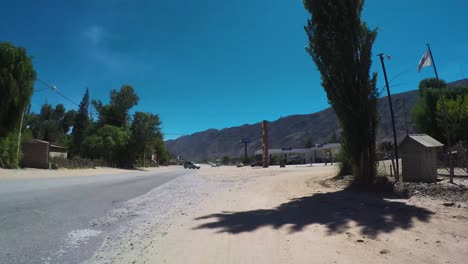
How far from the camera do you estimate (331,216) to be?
8930 millimetres

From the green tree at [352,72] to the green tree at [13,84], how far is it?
2946 centimetres

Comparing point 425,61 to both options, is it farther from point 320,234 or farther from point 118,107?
point 118,107

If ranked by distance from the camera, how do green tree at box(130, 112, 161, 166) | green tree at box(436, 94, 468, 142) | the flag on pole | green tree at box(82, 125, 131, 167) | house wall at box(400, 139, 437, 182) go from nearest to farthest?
house wall at box(400, 139, 437, 182), the flag on pole, green tree at box(436, 94, 468, 142), green tree at box(82, 125, 131, 167), green tree at box(130, 112, 161, 166)

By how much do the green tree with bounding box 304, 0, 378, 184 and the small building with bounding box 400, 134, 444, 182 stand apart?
1239 mm

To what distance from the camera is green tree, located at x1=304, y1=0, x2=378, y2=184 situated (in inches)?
586

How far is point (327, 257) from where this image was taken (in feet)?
18.3

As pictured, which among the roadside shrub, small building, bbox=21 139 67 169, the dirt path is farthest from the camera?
small building, bbox=21 139 67 169

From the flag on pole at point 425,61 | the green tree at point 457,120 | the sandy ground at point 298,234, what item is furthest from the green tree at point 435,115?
the sandy ground at point 298,234

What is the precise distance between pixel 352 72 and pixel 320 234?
31.1 ft

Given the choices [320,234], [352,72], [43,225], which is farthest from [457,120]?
[43,225]

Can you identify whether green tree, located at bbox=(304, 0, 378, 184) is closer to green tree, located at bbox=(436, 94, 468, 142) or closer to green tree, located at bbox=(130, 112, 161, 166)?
green tree, located at bbox=(436, 94, 468, 142)

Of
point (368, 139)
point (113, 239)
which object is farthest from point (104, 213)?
point (368, 139)

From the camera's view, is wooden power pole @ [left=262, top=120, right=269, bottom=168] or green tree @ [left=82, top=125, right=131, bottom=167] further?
wooden power pole @ [left=262, top=120, right=269, bottom=168]

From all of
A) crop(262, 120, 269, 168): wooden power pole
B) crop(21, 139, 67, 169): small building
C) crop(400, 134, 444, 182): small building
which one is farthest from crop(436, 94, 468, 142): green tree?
crop(21, 139, 67, 169): small building
